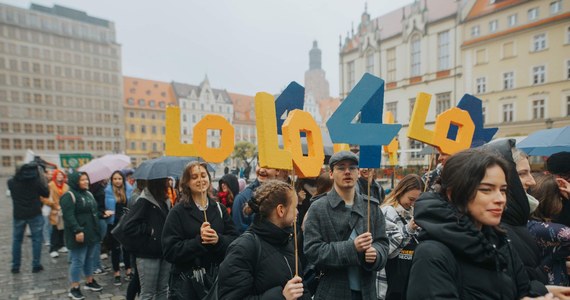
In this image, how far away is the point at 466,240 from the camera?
136cm

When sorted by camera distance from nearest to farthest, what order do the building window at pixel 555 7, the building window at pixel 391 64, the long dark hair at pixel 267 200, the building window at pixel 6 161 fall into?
1. the long dark hair at pixel 267 200
2. the building window at pixel 555 7
3. the building window at pixel 391 64
4. the building window at pixel 6 161

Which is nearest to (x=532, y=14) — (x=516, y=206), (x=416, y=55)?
(x=416, y=55)

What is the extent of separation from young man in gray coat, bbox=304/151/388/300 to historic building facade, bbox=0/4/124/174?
62.3 m

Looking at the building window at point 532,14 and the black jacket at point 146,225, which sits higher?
the building window at point 532,14

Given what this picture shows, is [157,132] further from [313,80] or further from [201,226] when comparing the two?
[313,80]

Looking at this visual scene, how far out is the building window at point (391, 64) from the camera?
1473 inches

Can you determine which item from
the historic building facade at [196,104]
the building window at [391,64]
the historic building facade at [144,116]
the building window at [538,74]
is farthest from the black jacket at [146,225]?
the historic building facade at [144,116]

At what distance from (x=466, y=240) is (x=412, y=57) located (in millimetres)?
38136

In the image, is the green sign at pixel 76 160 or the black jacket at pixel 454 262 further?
the green sign at pixel 76 160

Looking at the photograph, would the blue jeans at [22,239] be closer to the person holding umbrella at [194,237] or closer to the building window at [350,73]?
the person holding umbrella at [194,237]

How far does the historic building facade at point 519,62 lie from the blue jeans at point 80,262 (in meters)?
30.2

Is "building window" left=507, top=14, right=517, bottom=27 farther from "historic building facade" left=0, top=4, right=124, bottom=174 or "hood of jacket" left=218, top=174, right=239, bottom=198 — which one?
"historic building facade" left=0, top=4, right=124, bottom=174

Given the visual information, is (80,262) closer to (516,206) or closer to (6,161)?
(516,206)

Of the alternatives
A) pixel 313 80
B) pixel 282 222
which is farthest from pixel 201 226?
pixel 313 80
